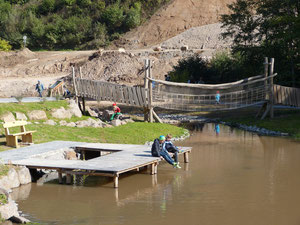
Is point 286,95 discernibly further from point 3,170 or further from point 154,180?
point 3,170

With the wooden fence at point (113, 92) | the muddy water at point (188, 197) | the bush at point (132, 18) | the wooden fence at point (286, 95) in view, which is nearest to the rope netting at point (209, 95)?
the wooden fence at point (286, 95)

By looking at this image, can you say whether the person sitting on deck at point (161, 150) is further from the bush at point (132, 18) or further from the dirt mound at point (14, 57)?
the bush at point (132, 18)

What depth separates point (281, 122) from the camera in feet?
87.1

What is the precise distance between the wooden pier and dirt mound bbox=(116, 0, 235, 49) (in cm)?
4249

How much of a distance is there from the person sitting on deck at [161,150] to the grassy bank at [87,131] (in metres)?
4.80

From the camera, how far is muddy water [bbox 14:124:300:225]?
11766 mm

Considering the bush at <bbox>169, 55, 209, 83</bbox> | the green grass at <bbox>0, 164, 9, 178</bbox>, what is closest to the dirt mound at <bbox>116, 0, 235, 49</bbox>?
the bush at <bbox>169, 55, 209, 83</bbox>

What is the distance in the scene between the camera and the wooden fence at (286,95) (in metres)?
27.7

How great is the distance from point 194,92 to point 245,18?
364 inches

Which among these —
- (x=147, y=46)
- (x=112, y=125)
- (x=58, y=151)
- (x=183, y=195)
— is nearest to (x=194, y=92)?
(x=112, y=125)

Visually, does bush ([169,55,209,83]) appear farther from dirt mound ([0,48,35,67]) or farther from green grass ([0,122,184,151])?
dirt mound ([0,48,35,67])

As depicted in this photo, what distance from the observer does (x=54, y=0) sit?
69.9 meters

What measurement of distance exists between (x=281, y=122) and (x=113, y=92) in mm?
9068

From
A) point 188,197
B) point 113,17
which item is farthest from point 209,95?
point 113,17
